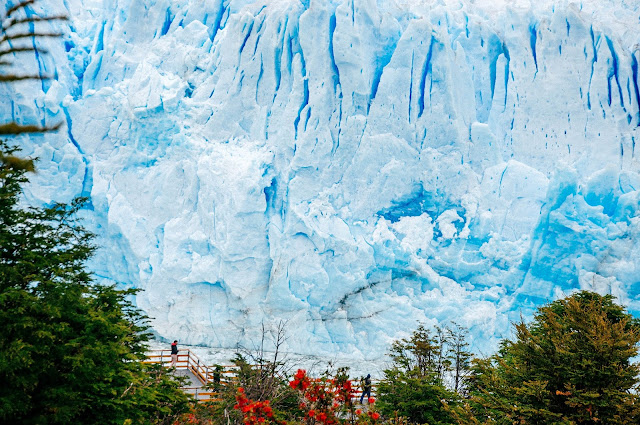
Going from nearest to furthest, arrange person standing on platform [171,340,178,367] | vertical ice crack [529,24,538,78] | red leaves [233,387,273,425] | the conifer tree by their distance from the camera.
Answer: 1. red leaves [233,387,273,425]
2. the conifer tree
3. person standing on platform [171,340,178,367]
4. vertical ice crack [529,24,538,78]

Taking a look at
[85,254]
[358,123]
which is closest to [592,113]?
[358,123]

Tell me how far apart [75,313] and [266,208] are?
1243 centimetres

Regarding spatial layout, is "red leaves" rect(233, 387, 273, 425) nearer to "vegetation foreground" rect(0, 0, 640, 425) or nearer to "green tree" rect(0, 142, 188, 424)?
"vegetation foreground" rect(0, 0, 640, 425)

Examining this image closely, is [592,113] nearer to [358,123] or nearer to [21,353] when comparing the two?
[358,123]

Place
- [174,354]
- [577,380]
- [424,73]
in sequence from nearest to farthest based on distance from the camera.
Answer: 1. [577,380]
2. [174,354]
3. [424,73]

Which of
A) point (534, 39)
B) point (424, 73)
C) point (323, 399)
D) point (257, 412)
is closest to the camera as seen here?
point (257, 412)

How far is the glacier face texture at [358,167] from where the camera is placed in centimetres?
1645

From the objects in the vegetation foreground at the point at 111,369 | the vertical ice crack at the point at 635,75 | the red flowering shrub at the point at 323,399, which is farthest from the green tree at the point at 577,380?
the vertical ice crack at the point at 635,75

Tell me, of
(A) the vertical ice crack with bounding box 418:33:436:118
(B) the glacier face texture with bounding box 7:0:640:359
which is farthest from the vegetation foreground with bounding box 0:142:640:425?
(A) the vertical ice crack with bounding box 418:33:436:118

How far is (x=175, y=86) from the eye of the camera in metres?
18.5

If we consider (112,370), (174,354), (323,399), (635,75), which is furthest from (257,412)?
(635,75)

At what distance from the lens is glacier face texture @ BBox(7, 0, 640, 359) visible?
1645 cm

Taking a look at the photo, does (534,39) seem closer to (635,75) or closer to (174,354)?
(635,75)

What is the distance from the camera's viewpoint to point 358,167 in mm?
17484
